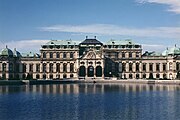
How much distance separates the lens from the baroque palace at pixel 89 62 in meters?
186

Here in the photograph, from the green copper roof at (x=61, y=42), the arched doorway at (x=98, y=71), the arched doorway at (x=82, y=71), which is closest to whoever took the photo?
the arched doorway at (x=98, y=71)

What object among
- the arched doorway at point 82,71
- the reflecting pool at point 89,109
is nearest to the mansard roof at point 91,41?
the arched doorway at point 82,71

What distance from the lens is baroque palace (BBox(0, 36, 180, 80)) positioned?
609 feet

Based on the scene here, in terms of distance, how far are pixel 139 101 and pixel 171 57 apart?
103 metres

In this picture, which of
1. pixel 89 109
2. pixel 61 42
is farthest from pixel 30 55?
pixel 89 109

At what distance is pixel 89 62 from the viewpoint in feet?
608

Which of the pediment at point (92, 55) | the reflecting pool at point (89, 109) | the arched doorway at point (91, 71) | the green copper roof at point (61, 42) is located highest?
the green copper roof at point (61, 42)

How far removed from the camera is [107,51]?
19038 cm

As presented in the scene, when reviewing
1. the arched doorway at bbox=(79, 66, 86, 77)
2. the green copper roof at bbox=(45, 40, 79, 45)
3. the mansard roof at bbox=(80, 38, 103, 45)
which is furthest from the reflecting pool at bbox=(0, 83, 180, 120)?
the mansard roof at bbox=(80, 38, 103, 45)

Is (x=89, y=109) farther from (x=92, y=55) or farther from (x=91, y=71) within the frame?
(x=91, y=71)

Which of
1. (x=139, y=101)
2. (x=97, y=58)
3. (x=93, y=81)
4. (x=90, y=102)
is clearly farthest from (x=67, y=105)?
(x=97, y=58)

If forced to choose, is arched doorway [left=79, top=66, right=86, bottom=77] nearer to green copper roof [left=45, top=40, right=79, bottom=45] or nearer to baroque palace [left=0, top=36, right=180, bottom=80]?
baroque palace [left=0, top=36, right=180, bottom=80]

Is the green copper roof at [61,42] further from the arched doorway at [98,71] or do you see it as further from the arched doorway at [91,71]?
the arched doorway at [98,71]

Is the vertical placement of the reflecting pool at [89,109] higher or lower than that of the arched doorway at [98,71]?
lower
